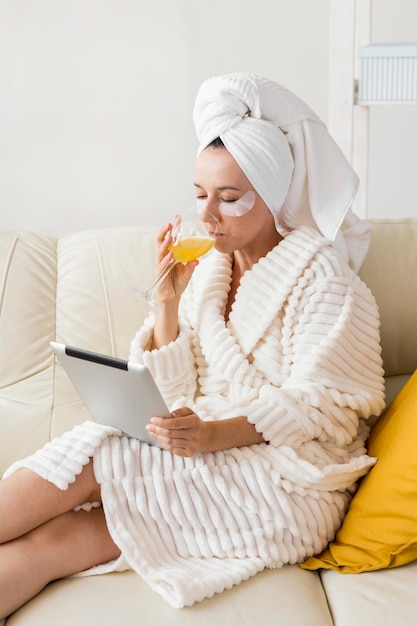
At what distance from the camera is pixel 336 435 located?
6.54 ft

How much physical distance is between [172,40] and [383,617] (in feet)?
7.30

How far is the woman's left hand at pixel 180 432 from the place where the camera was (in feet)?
5.94

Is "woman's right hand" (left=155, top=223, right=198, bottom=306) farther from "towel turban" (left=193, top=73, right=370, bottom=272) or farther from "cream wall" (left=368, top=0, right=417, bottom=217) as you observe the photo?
"cream wall" (left=368, top=0, right=417, bottom=217)

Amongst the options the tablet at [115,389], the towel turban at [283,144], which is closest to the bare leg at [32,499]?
the tablet at [115,389]

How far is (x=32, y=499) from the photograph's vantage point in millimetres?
1824

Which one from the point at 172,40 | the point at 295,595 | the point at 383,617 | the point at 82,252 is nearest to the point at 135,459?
the point at 295,595

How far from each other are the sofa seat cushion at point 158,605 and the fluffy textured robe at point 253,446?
0.08 ft

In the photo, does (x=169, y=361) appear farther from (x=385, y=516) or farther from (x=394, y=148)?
(x=394, y=148)

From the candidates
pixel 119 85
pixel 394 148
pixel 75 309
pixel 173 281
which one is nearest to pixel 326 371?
pixel 173 281

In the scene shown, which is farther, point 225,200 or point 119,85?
point 119,85

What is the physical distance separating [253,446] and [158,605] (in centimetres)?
42

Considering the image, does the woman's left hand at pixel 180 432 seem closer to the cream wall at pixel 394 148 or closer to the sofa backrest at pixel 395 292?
the sofa backrest at pixel 395 292

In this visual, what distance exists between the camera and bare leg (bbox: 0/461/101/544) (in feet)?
5.93

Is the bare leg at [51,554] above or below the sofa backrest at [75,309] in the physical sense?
below
